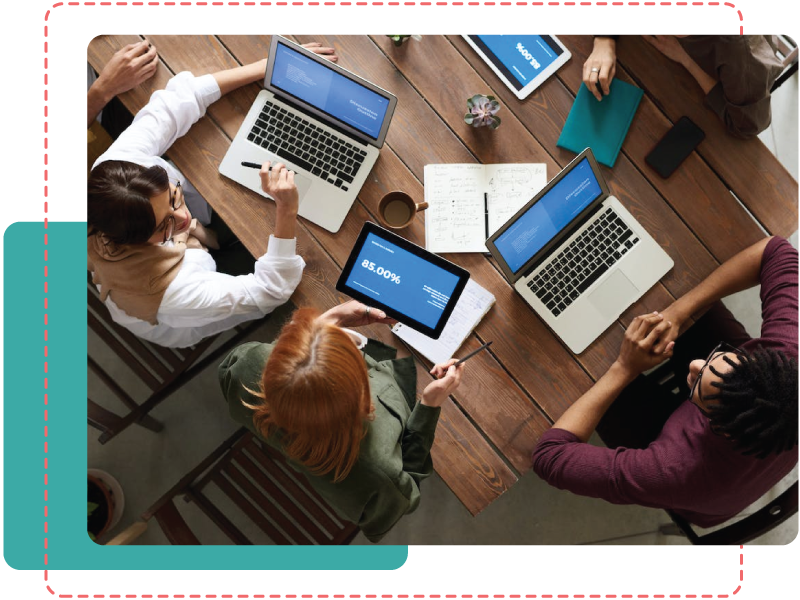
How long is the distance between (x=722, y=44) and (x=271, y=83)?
49.7 inches

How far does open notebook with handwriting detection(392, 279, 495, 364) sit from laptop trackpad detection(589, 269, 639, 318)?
303 millimetres

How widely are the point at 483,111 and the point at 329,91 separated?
44 centimetres

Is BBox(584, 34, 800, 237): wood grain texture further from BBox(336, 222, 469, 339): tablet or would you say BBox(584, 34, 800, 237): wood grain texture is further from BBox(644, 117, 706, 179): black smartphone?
BBox(336, 222, 469, 339): tablet

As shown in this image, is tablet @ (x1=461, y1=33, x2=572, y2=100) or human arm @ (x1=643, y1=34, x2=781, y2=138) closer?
human arm @ (x1=643, y1=34, x2=781, y2=138)

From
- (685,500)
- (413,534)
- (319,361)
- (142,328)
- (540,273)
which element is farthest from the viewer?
(413,534)

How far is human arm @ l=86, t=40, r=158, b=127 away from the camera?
1684 mm

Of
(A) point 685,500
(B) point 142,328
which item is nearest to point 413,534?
(A) point 685,500

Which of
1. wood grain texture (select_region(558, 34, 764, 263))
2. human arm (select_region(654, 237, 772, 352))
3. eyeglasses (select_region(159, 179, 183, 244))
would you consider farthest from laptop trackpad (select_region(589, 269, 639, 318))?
eyeglasses (select_region(159, 179, 183, 244))

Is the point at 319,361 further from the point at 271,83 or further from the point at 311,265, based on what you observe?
the point at 271,83

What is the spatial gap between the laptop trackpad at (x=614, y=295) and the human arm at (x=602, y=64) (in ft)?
1.78

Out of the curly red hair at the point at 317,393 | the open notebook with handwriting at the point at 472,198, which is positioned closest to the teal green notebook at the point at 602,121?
A: the open notebook with handwriting at the point at 472,198

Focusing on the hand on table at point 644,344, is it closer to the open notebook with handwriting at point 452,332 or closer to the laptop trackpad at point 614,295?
the laptop trackpad at point 614,295

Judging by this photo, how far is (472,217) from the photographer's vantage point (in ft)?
5.46

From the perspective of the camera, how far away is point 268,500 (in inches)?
72.4
